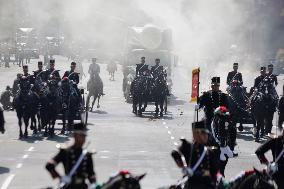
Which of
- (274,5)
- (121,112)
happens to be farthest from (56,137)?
(274,5)

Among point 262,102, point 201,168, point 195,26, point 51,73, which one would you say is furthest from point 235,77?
point 195,26

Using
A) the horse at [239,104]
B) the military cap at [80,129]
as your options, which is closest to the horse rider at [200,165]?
the military cap at [80,129]

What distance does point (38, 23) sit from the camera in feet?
488

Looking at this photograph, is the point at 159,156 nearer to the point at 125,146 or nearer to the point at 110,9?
the point at 125,146

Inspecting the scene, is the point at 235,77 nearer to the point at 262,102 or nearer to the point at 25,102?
the point at 262,102

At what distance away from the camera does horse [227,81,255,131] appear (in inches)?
1308

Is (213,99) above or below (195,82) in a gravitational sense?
below

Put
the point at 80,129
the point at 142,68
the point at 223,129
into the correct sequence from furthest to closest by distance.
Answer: the point at 142,68, the point at 223,129, the point at 80,129

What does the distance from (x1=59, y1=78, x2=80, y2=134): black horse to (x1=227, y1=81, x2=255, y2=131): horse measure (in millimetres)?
5363

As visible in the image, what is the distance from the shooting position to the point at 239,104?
3344 cm

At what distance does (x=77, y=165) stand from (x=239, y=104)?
20.1m

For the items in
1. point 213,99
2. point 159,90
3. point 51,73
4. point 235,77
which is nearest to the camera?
point 213,99

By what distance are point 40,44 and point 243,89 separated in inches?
3942

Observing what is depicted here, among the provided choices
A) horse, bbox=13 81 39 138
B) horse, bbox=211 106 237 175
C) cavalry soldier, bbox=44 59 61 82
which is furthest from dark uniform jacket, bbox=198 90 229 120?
cavalry soldier, bbox=44 59 61 82
